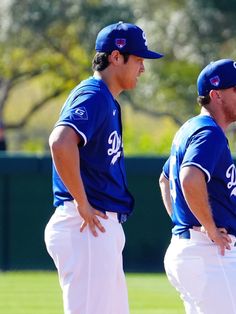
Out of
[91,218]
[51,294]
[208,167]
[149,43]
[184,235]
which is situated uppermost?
[208,167]

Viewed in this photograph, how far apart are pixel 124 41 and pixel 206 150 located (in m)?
0.81

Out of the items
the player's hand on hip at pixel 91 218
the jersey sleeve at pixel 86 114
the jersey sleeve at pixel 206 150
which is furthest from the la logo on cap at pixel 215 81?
the player's hand on hip at pixel 91 218

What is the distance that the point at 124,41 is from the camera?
245 inches

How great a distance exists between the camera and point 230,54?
29562 millimetres

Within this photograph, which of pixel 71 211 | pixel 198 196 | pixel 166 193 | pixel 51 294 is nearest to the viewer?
pixel 198 196

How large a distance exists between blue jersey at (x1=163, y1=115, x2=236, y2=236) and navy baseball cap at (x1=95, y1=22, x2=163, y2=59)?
1.66 feet

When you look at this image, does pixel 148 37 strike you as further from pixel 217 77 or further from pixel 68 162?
pixel 68 162

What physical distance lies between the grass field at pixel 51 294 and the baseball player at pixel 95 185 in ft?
14.5

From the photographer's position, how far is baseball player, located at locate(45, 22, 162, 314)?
5949mm

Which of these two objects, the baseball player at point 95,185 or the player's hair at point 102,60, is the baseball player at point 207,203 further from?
the player's hair at point 102,60

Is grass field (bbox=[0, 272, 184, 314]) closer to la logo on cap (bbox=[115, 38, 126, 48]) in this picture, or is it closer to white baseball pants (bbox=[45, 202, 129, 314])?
white baseball pants (bbox=[45, 202, 129, 314])

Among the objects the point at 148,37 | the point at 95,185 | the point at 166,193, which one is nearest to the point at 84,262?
the point at 95,185

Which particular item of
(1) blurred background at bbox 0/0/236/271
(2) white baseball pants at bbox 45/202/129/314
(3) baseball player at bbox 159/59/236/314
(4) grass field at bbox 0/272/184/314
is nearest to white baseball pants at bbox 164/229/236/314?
(3) baseball player at bbox 159/59/236/314

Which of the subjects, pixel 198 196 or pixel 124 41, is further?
pixel 124 41
